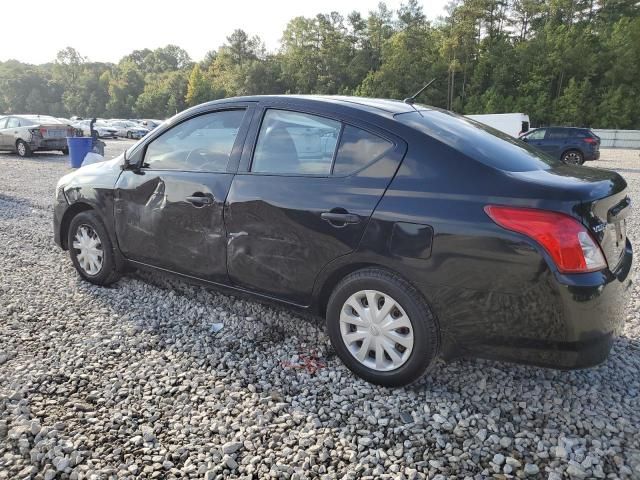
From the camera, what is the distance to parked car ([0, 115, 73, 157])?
16547 millimetres

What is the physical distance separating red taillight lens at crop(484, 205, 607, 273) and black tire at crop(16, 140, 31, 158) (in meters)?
18.2

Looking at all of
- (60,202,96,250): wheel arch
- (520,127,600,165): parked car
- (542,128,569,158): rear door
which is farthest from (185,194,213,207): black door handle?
(542,128,569,158): rear door

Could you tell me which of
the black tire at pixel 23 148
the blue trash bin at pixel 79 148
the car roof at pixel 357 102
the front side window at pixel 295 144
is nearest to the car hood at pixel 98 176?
the car roof at pixel 357 102

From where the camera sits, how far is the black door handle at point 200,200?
3398 mm

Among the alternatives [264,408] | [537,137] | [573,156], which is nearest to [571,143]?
[573,156]

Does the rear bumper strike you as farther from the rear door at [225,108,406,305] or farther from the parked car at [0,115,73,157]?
the parked car at [0,115,73,157]

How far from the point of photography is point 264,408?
267cm

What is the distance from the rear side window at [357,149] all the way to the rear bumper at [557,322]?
1.02 metres

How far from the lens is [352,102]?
10.3ft

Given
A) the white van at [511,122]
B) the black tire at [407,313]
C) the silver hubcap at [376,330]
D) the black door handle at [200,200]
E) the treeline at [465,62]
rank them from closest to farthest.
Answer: the black tire at [407,313], the silver hubcap at [376,330], the black door handle at [200,200], the white van at [511,122], the treeline at [465,62]

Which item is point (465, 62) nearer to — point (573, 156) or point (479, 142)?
point (573, 156)

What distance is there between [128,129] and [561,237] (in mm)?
41614

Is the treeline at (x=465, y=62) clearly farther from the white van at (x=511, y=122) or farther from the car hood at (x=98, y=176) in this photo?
the car hood at (x=98, y=176)

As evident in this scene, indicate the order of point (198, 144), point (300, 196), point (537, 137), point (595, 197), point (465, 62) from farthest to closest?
point (465, 62)
point (537, 137)
point (198, 144)
point (300, 196)
point (595, 197)
